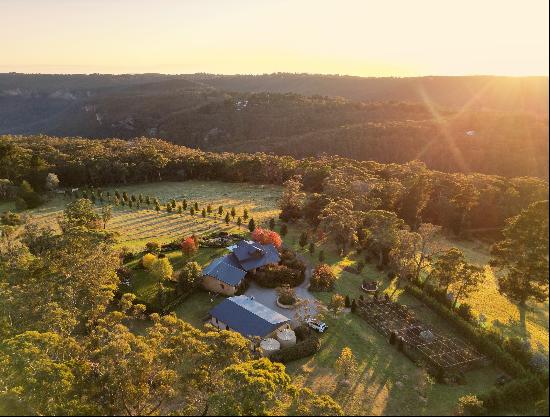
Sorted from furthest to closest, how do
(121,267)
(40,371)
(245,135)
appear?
1. (245,135)
2. (121,267)
3. (40,371)

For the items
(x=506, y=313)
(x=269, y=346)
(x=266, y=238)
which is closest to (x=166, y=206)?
(x=266, y=238)

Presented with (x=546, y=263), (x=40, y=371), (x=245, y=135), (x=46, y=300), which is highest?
(x=546, y=263)

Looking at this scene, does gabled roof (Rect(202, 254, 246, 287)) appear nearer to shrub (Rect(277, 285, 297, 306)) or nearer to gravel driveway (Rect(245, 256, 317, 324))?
gravel driveway (Rect(245, 256, 317, 324))

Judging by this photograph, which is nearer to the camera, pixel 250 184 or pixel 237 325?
pixel 237 325

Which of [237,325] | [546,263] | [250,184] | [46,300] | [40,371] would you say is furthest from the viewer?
[250,184]

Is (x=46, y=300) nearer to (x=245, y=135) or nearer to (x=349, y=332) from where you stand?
(x=349, y=332)

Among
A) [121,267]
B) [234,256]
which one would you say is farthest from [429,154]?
[121,267]

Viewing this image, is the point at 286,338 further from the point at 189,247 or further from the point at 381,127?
the point at 381,127
